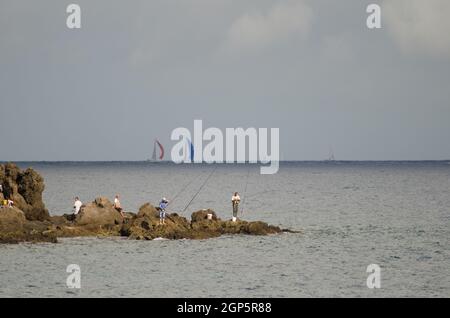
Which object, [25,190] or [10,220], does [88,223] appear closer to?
[10,220]

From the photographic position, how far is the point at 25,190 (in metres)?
49.8

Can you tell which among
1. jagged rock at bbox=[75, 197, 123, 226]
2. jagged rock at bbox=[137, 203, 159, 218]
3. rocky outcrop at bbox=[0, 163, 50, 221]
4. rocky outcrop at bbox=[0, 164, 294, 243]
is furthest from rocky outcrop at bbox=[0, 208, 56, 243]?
jagged rock at bbox=[137, 203, 159, 218]

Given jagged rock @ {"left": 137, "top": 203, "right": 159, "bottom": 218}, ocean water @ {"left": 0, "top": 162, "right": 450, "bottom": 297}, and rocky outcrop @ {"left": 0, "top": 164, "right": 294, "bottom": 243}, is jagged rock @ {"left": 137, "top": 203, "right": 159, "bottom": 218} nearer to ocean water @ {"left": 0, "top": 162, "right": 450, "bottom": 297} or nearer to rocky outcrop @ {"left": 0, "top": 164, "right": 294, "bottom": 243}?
rocky outcrop @ {"left": 0, "top": 164, "right": 294, "bottom": 243}

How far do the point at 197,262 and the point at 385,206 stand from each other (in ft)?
154

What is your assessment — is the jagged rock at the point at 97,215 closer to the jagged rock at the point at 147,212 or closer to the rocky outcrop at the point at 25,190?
the jagged rock at the point at 147,212

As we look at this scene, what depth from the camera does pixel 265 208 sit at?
7600 cm

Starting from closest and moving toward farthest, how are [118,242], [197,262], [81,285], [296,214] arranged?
[81,285] < [197,262] < [118,242] < [296,214]

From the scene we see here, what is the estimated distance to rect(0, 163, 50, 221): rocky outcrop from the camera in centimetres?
4850

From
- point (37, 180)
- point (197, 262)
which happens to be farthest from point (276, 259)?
point (37, 180)

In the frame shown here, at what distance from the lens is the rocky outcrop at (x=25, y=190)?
48.5 meters

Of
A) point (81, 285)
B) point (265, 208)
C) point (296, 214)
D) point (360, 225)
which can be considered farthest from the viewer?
point (265, 208)

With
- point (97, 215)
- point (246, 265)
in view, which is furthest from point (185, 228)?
point (246, 265)

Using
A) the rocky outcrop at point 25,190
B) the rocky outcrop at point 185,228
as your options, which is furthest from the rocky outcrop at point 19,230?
the rocky outcrop at point 185,228
